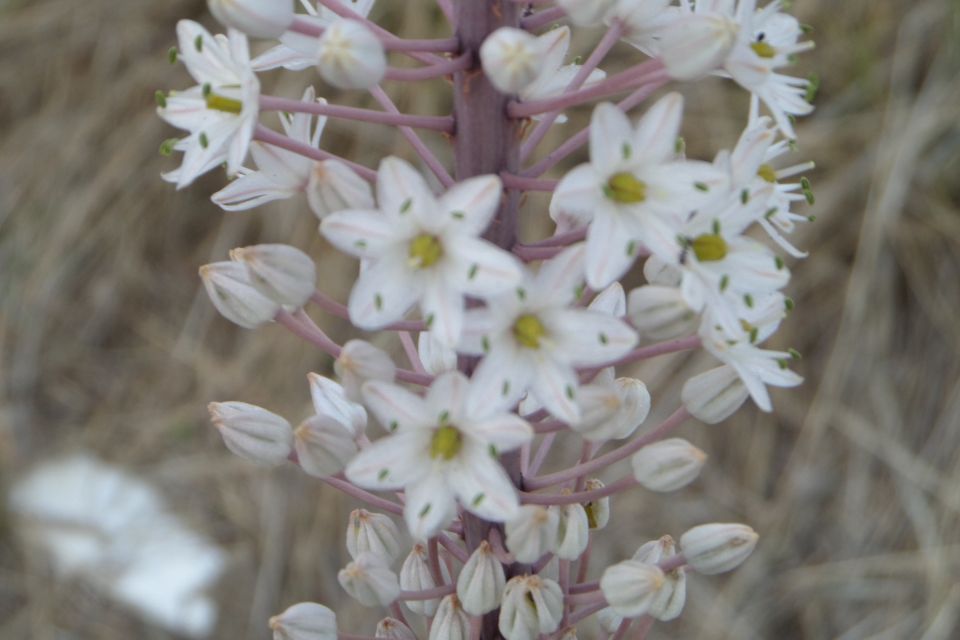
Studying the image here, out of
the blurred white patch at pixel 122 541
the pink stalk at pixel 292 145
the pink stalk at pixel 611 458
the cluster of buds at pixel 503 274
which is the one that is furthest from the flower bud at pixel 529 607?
the blurred white patch at pixel 122 541

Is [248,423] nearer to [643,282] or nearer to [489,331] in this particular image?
[489,331]

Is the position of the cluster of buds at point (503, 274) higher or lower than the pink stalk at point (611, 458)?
higher

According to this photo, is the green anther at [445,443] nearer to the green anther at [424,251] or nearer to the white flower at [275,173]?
the green anther at [424,251]

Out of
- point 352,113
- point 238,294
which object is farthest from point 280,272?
point 352,113

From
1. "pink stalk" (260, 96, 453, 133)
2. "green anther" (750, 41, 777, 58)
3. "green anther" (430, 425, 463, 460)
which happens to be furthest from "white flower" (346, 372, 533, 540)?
"green anther" (750, 41, 777, 58)

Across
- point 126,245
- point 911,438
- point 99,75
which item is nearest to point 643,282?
point 911,438
